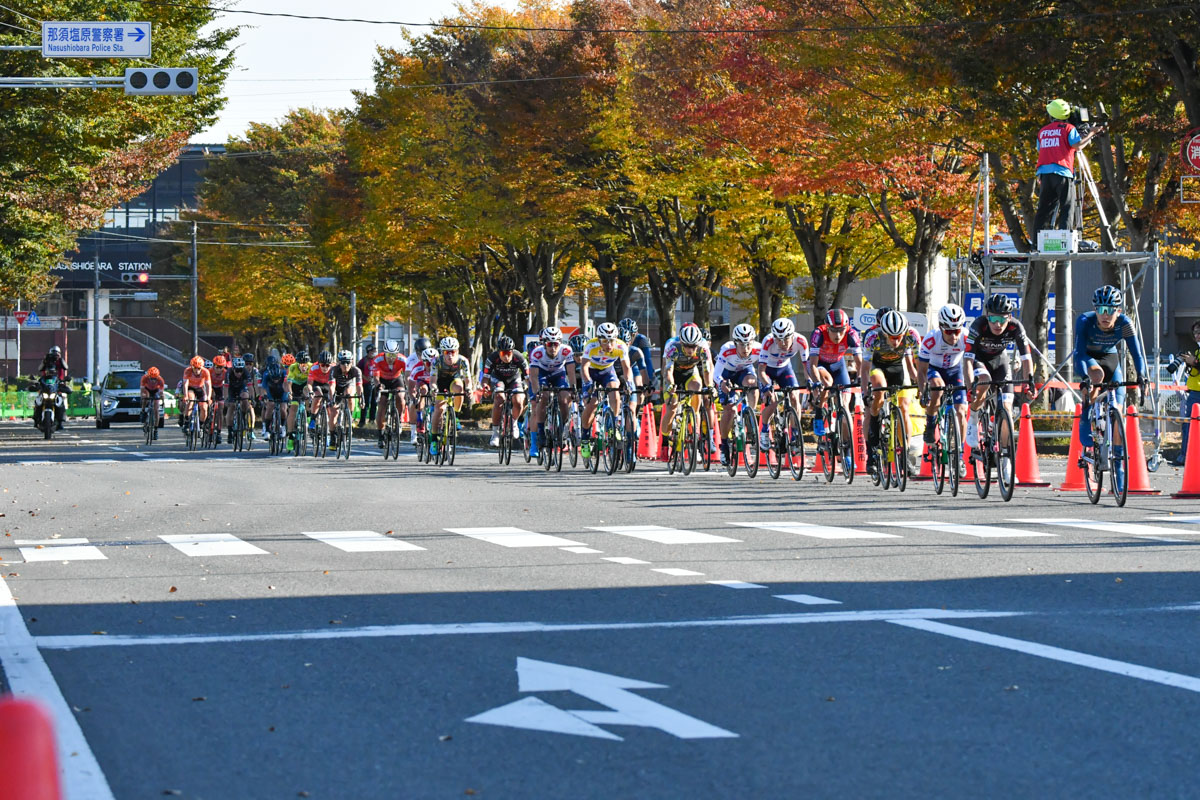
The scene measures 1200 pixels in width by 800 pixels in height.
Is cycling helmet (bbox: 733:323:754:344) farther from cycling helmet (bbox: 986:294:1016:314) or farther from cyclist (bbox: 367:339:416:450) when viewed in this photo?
cyclist (bbox: 367:339:416:450)

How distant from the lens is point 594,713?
19.6ft

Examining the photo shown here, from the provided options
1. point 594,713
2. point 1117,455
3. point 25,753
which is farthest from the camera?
point 1117,455

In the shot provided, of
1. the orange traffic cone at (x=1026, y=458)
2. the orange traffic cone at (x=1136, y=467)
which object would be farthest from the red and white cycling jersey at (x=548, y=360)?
the orange traffic cone at (x=1136, y=467)

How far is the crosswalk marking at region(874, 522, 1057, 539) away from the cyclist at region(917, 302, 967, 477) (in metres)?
3.23

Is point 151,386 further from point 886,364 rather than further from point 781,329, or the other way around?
point 886,364

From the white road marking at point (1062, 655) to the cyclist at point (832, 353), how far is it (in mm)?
11340

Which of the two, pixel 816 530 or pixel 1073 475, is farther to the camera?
pixel 1073 475

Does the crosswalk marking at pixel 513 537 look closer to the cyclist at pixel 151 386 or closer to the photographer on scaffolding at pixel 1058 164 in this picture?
the photographer on scaffolding at pixel 1058 164

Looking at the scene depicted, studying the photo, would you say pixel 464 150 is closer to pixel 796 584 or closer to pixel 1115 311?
pixel 1115 311

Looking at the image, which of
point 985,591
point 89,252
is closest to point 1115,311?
point 985,591

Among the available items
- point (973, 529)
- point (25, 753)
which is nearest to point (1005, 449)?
point (973, 529)

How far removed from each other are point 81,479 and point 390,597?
13586 mm

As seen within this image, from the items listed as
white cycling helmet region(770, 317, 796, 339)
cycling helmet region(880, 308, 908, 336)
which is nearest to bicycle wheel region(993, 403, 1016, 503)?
cycling helmet region(880, 308, 908, 336)

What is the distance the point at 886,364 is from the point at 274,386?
50.4ft
